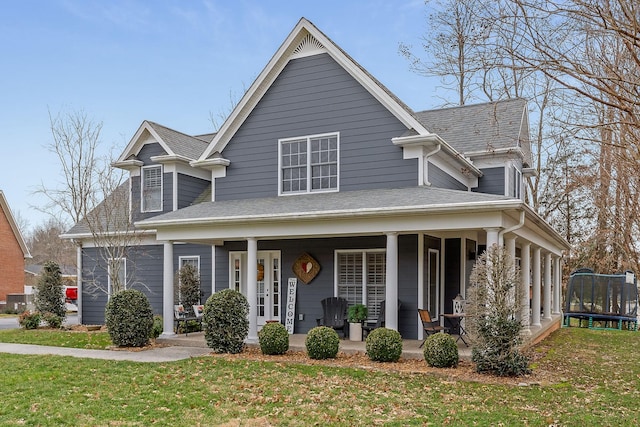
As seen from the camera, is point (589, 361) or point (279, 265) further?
point (279, 265)

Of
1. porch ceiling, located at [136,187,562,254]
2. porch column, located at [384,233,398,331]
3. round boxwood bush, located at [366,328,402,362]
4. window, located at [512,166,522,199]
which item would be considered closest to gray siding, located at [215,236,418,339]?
porch ceiling, located at [136,187,562,254]

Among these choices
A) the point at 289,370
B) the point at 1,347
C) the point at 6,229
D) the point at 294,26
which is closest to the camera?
the point at 289,370

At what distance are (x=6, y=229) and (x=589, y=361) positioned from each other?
3206 centimetres

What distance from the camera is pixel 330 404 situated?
818 cm

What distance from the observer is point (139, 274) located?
64.0 ft

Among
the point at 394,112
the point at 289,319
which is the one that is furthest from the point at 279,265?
the point at 394,112

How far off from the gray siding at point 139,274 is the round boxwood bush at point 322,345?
6583mm

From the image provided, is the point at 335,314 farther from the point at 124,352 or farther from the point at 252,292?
the point at 124,352

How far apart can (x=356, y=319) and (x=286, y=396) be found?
18.8 feet

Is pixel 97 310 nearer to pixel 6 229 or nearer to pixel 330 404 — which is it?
pixel 330 404

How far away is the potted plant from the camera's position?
1405 cm

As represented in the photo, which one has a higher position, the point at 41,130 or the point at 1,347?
the point at 41,130

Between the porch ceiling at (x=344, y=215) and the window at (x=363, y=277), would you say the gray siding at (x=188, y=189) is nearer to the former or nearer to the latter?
the porch ceiling at (x=344, y=215)

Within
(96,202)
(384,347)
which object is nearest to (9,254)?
(96,202)
